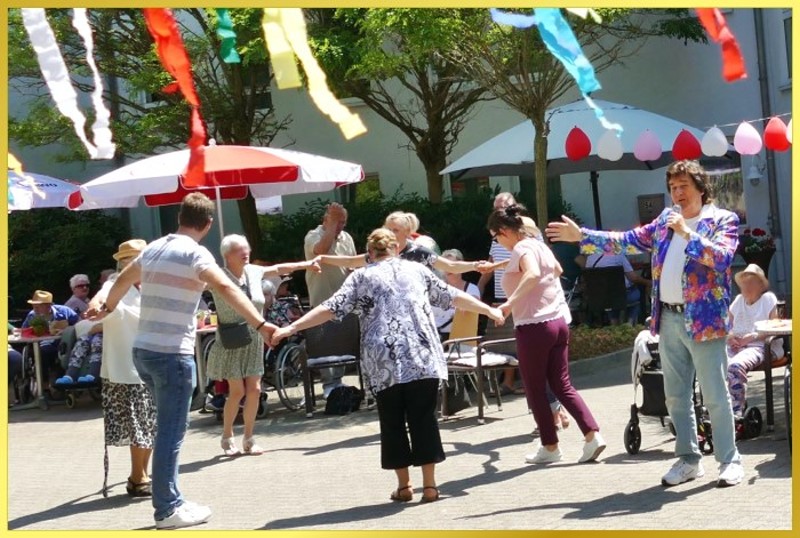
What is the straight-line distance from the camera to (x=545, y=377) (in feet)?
29.1

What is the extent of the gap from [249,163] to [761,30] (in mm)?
Answer: 10120

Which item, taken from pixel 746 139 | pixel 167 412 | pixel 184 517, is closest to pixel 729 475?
pixel 184 517

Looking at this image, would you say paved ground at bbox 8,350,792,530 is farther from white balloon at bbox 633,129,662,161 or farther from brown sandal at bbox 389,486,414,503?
white balloon at bbox 633,129,662,161

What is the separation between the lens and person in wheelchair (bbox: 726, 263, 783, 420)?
905 centimetres

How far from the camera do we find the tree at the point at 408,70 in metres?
13.7

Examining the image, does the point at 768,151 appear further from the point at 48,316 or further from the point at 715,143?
the point at 48,316

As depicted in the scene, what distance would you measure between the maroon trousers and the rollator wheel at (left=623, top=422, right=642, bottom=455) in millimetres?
268

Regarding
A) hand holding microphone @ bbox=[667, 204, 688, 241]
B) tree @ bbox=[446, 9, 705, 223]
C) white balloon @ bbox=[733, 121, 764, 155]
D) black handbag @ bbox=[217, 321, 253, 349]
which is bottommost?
black handbag @ bbox=[217, 321, 253, 349]

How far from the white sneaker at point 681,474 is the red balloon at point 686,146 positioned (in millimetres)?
7862

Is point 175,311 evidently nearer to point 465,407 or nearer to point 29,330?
point 465,407

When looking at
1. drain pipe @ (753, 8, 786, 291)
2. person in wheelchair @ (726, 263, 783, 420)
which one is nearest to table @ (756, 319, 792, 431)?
person in wheelchair @ (726, 263, 783, 420)

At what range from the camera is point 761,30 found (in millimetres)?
19422

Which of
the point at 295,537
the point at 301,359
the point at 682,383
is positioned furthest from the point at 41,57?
the point at 301,359

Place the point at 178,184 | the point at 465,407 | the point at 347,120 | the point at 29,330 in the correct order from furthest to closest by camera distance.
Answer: the point at 29,330 < the point at 178,184 < the point at 465,407 < the point at 347,120
